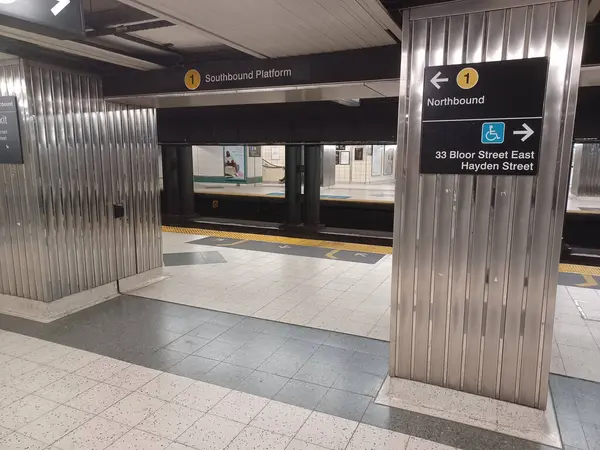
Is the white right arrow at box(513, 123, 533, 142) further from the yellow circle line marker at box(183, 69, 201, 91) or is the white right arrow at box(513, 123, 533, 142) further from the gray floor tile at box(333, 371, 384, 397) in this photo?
the yellow circle line marker at box(183, 69, 201, 91)

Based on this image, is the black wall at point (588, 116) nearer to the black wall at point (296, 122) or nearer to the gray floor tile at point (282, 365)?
the black wall at point (296, 122)

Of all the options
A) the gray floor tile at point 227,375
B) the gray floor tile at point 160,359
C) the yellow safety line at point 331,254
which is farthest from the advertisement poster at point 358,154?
the gray floor tile at point 227,375

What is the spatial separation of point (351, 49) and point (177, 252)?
5461 mm

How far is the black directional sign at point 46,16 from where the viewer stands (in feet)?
6.60

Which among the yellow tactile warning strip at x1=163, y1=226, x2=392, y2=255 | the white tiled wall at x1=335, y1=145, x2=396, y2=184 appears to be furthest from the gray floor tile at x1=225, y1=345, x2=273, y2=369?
the white tiled wall at x1=335, y1=145, x2=396, y2=184

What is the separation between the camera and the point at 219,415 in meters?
2.91

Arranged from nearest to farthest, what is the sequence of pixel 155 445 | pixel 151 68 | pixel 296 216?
→ 1. pixel 155 445
2. pixel 151 68
3. pixel 296 216

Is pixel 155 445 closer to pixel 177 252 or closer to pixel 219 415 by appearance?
pixel 219 415

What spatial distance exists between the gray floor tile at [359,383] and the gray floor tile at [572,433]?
3.99 ft

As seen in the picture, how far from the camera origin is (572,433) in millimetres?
2727

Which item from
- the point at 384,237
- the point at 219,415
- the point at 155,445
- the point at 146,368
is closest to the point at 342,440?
the point at 219,415

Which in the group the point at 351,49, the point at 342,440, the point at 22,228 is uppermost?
the point at 351,49

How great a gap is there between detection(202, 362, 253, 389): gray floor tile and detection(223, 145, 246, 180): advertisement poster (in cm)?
1696

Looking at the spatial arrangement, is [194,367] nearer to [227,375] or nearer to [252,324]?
[227,375]
